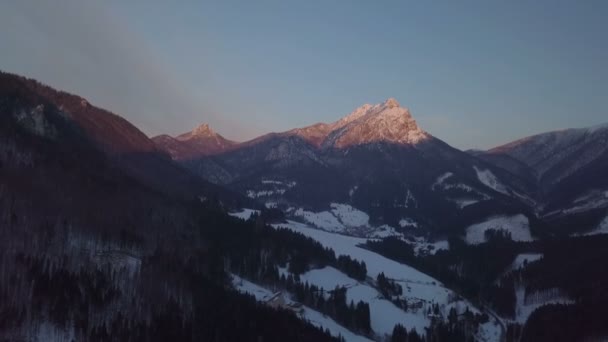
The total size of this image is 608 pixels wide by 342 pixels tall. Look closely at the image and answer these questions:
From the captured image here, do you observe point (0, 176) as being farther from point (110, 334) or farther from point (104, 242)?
point (110, 334)

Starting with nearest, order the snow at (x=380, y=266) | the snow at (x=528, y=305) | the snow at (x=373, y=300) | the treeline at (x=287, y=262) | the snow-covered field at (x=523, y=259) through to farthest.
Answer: the treeline at (x=287, y=262)
the snow at (x=373, y=300)
the snow at (x=528, y=305)
the snow at (x=380, y=266)
the snow-covered field at (x=523, y=259)

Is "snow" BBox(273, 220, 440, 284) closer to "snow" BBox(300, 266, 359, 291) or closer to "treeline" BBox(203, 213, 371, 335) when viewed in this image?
"treeline" BBox(203, 213, 371, 335)

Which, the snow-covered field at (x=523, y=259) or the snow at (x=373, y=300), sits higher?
the snow-covered field at (x=523, y=259)

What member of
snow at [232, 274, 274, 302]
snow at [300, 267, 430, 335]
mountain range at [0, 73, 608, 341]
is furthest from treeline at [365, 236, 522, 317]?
snow at [232, 274, 274, 302]

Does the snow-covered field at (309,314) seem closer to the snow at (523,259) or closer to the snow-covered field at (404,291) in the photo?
the snow-covered field at (404,291)

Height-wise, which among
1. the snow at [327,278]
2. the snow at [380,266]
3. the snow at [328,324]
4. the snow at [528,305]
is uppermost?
the snow at [380,266]

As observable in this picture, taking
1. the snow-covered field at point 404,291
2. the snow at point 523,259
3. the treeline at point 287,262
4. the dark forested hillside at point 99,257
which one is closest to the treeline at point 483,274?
the snow at point 523,259

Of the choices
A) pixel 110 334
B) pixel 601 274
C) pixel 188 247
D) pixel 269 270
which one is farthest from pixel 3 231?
pixel 601 274
